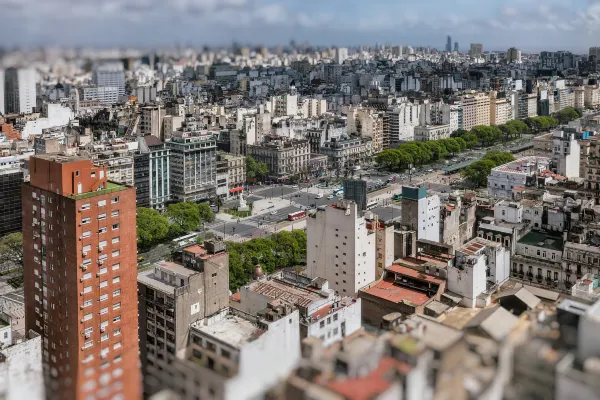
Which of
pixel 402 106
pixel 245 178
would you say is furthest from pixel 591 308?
pixel 402 106

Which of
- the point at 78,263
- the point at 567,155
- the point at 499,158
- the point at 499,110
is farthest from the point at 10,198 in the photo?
the point at 499,110

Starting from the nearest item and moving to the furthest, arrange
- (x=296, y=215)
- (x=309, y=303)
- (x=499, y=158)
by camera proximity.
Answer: (x=309, y=303)
(x=296, y=215)
(x=499, y=158)

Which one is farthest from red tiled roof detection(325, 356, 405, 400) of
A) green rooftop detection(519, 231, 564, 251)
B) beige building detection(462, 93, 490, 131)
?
beige building detection(462, 93, 490, 131)

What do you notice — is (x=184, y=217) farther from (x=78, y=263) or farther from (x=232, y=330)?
(x=232, y=330)

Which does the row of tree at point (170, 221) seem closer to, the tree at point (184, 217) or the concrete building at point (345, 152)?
the tree at point (184, 217)

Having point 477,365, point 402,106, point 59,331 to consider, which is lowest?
point 59,331

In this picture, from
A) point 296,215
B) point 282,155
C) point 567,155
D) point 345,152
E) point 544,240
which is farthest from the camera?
point 345,152

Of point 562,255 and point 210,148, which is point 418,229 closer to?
point 562,255
